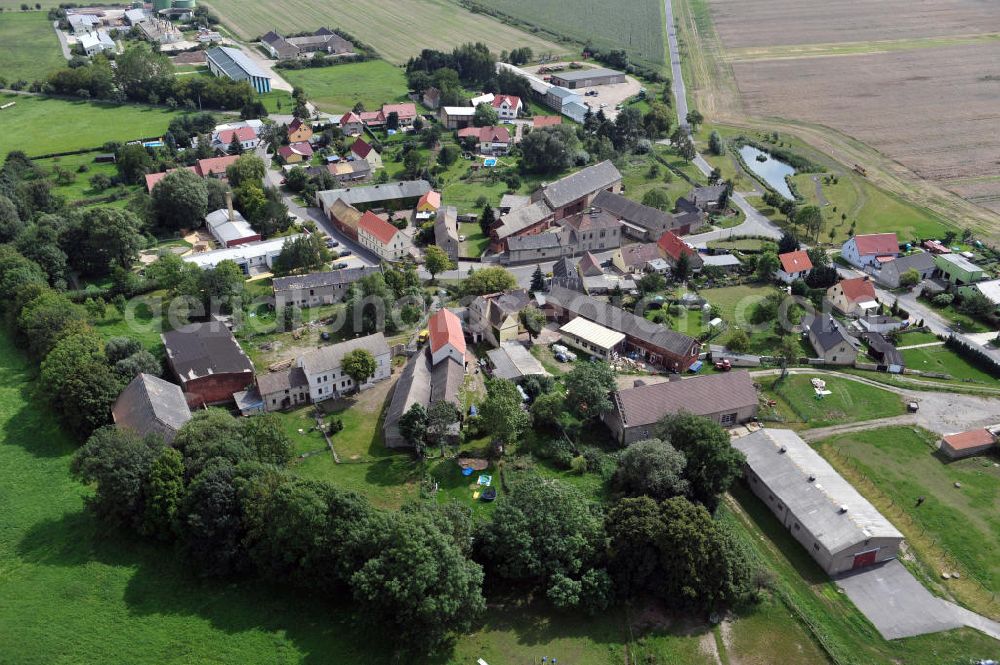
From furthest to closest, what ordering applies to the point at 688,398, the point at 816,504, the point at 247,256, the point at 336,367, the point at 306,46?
the point at 306,46
the point at 247,256
the point at 336,367
the point at 688,398
the point at 816,504

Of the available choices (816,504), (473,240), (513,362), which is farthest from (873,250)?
(513,362)

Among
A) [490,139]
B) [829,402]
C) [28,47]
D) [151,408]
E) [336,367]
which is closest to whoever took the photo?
[151,408]

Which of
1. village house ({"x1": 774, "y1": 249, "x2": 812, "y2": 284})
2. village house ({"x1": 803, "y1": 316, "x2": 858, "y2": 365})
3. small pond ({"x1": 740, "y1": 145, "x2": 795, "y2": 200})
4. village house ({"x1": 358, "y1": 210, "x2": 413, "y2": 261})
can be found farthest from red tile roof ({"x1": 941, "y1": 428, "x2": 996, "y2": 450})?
village house ({"x1": 358, "y1": 210, "x2": 413, "y2": 261})

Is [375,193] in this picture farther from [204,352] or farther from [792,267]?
[792,267]

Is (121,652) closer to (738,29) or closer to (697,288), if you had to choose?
(697,288)

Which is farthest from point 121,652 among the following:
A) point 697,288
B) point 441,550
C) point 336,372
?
point 697,288

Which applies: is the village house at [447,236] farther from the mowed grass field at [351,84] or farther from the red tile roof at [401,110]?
the mowed grass field at [351,84]

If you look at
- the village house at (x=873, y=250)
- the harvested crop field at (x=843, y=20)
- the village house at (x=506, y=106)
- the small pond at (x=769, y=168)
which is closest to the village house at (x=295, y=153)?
the village house at (x=506, y=106)

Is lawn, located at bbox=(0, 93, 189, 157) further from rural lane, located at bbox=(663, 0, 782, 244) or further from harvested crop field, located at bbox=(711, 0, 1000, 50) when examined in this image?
harvested crop field, located at bbox=(711, 0, 1000, 50)
